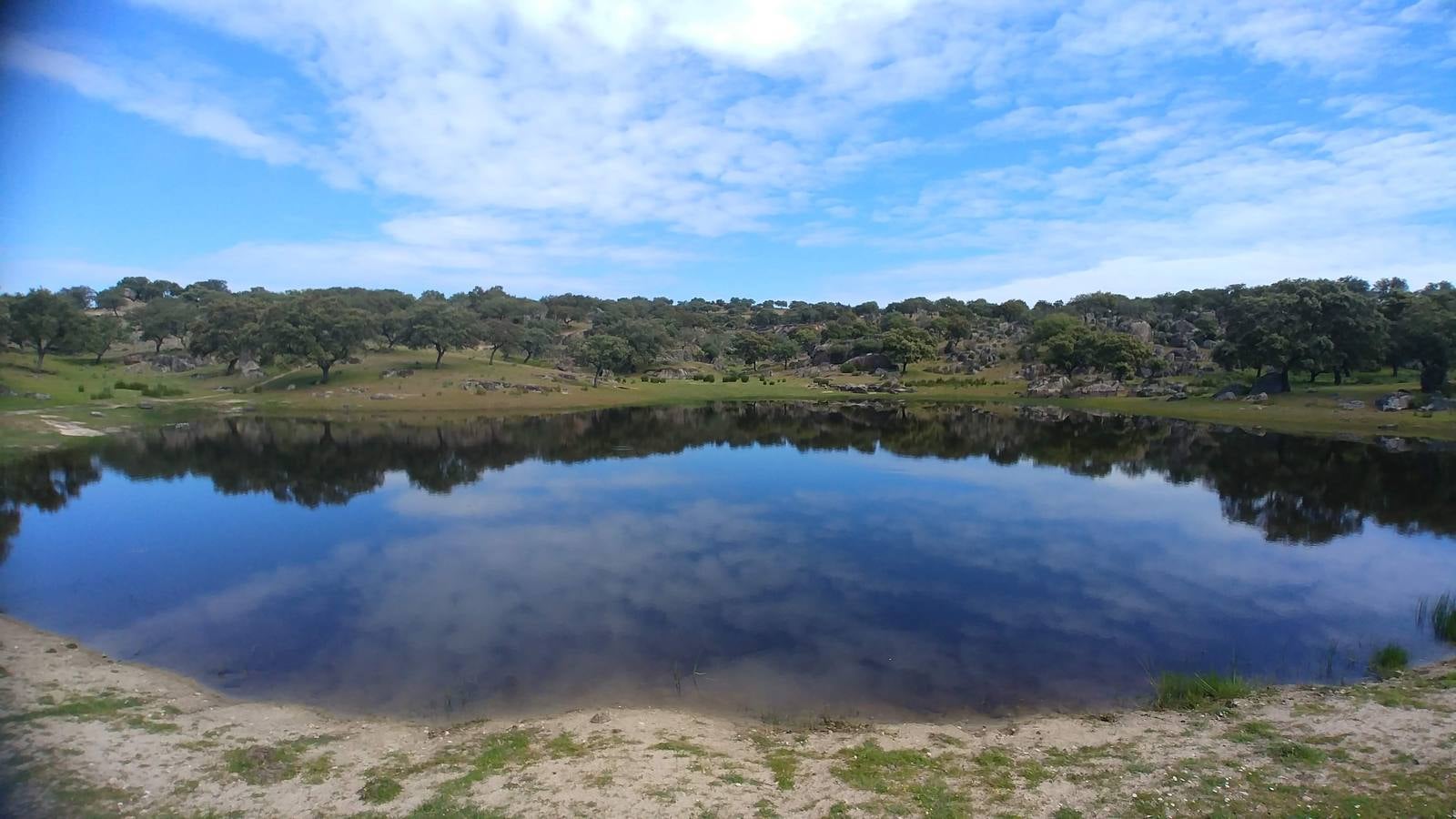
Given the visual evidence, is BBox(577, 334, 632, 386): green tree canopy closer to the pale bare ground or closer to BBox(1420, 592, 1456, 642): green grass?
the pale bare ground

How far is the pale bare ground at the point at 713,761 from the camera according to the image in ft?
28.6

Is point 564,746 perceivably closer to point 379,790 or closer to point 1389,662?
point 379,790

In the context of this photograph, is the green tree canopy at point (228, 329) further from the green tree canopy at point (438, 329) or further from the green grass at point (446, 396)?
the green tree canopy at point (438, 329)

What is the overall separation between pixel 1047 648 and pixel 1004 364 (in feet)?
328

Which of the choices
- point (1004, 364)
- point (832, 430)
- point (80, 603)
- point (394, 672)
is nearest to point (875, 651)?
point (394, 672)

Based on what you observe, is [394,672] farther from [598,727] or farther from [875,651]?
[875,651]

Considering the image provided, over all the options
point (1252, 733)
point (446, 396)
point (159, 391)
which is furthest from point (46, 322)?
point (1252, 733)

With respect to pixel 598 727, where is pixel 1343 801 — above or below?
above

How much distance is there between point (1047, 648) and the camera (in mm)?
15633

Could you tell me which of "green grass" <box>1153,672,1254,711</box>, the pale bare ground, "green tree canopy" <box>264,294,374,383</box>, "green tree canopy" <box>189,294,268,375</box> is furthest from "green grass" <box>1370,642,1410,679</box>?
"green tree canopy" <box>189,294,268,375</box>

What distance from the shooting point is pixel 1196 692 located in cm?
1269

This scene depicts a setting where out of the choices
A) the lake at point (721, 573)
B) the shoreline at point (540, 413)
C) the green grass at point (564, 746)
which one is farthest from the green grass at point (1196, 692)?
the shoreline at point (540, 413)

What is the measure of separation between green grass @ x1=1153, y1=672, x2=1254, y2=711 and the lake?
79 cm

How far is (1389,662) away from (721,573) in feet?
47.7
